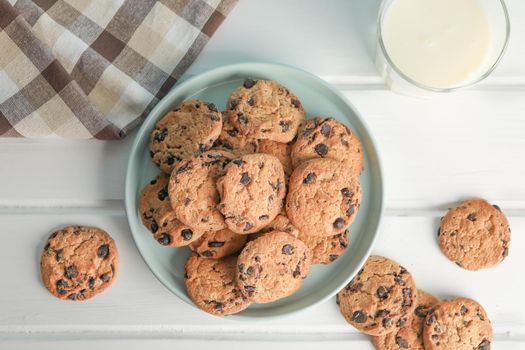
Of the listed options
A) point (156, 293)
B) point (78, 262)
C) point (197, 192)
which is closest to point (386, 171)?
point (197, 192)

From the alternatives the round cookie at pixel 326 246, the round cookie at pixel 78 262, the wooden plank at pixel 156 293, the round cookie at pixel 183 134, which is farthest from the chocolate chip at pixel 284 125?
the round cookie at pixel 78 262

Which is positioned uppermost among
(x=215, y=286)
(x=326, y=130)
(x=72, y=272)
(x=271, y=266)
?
(x=326, y=130)

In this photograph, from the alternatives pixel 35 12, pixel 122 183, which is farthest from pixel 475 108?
pixel 35 12

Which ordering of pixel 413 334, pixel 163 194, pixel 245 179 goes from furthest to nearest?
pixel 413 334 < pixel 163 194 < pixel 245 179

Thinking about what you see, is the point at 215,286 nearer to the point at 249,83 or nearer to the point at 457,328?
the point at 249,83

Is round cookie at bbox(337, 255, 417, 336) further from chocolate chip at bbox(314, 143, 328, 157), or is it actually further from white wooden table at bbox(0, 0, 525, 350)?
chocolate chip at bbox(314, 143, 328, 157)

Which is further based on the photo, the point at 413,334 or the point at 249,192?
the point at 413,334
